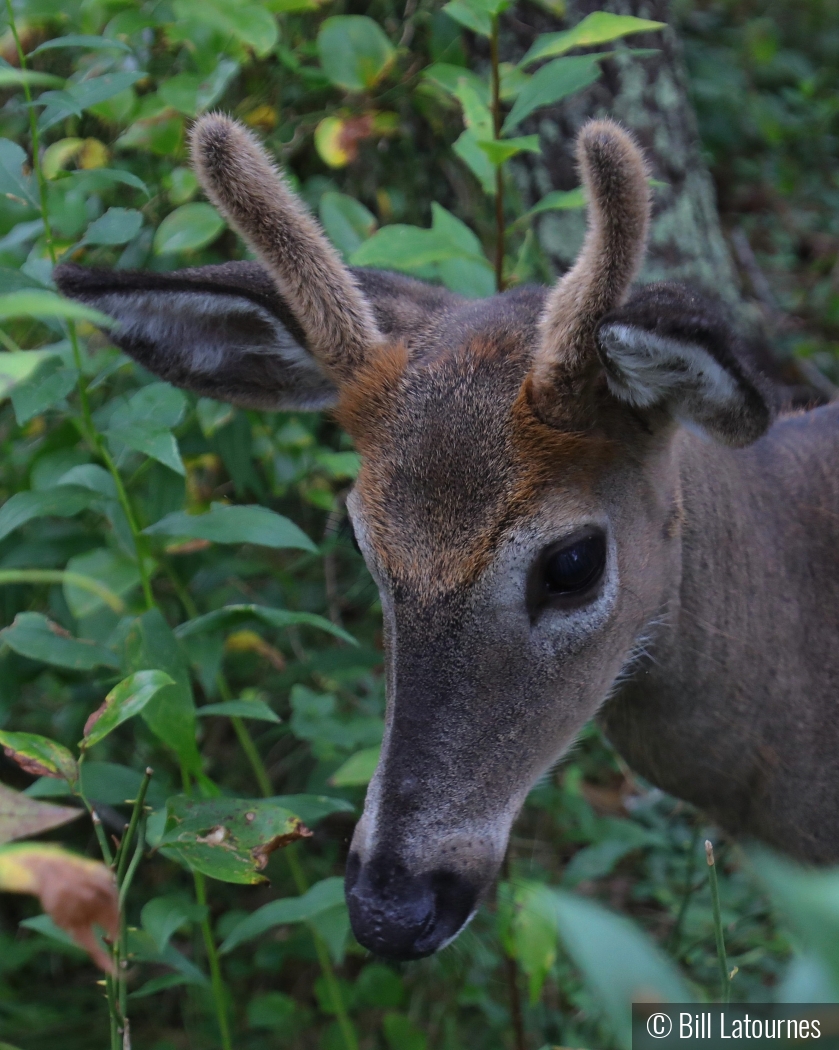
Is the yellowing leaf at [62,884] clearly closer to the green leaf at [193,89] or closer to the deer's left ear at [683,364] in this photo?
the deer's left ear at [683,364]

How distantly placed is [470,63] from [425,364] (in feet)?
7.07

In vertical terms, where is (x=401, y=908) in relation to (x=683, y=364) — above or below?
below

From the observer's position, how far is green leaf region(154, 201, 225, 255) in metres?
3.16

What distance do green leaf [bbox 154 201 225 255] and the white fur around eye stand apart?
1.48m

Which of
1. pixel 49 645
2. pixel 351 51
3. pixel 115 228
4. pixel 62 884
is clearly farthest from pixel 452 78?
pixel 62 884

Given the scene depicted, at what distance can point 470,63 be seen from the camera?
13.5 ft

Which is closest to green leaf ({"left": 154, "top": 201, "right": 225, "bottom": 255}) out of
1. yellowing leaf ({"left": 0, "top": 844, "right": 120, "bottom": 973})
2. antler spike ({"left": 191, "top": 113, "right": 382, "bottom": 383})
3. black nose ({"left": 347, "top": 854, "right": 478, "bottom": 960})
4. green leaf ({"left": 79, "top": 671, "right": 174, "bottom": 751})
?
antler spike ({"left": 191, "top": 113, "right": 382, "bottom": 383})

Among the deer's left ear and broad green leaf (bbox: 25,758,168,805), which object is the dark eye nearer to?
the deer's left ear

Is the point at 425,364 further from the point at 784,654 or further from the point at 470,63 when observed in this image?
the point at 470,63

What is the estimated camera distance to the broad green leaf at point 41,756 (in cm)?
182

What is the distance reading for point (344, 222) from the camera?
3287 mm

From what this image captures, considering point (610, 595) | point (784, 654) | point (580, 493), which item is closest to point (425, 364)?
point (580, 493)

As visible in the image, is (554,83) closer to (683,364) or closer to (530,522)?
(683,364)

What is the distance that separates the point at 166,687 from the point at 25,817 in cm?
98
